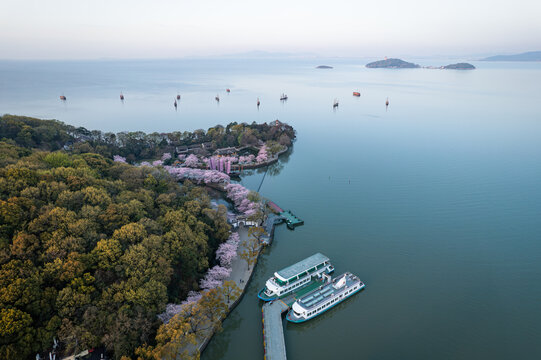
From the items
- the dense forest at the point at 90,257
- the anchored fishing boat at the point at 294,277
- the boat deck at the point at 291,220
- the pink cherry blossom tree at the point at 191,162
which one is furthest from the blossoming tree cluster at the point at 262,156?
the anchored fishing boat at the point at 294,277

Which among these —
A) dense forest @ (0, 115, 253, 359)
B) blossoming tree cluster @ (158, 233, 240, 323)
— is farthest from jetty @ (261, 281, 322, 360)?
dense forest @ (0, 115, 253, 359)

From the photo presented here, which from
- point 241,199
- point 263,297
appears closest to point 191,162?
point 241,199

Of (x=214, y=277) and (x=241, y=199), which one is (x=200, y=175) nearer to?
(x=241, y=199)

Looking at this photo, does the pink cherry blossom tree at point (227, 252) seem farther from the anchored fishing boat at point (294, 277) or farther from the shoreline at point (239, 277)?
the anchored fishing boat at point (294, 277)

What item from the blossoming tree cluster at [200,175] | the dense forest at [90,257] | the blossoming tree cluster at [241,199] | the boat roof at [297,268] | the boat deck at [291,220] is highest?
the dense forest at [90,257]

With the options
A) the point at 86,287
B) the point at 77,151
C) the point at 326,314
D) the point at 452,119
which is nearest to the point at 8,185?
the point at 86,287

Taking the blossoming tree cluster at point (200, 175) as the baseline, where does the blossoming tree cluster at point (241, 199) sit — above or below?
below

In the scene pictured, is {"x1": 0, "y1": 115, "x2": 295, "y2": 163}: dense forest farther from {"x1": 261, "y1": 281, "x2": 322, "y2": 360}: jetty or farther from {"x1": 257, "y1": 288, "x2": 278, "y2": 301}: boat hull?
{"x1": 261, "y1": 281, "x2": 322, "y2": 360}: jetty
